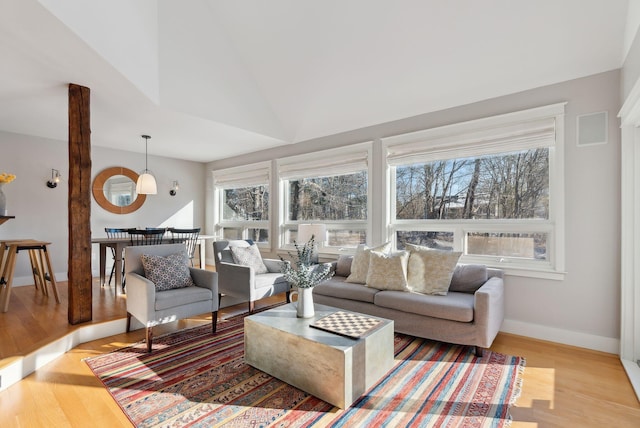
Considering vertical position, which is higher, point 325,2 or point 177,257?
point 325,2

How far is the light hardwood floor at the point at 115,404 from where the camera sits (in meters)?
1.92

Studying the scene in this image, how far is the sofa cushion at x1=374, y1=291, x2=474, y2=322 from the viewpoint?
275 centimetres

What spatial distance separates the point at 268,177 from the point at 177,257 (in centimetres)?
265

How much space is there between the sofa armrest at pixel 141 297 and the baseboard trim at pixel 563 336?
3401 mm

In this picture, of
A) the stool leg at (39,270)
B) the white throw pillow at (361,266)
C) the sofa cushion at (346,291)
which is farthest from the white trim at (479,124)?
the stool leg at (39,270)

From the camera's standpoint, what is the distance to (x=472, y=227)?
363 centimetres

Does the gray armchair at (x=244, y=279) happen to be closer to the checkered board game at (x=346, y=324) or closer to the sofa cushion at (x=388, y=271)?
the sofa cushion at (x=388, y=271)

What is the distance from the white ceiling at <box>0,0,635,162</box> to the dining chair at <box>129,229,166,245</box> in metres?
1.42

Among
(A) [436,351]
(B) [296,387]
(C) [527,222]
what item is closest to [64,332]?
(B) [296,387]

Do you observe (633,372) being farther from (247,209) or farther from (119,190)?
(119,190)

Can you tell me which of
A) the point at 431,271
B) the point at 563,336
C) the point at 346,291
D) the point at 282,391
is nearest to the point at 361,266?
the point at 346,291

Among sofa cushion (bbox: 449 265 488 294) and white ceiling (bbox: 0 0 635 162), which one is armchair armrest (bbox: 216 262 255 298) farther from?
sofa cushion (bbox: 449 265 488 294)

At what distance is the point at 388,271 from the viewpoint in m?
3.36

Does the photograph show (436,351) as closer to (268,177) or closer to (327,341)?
(327,341)
